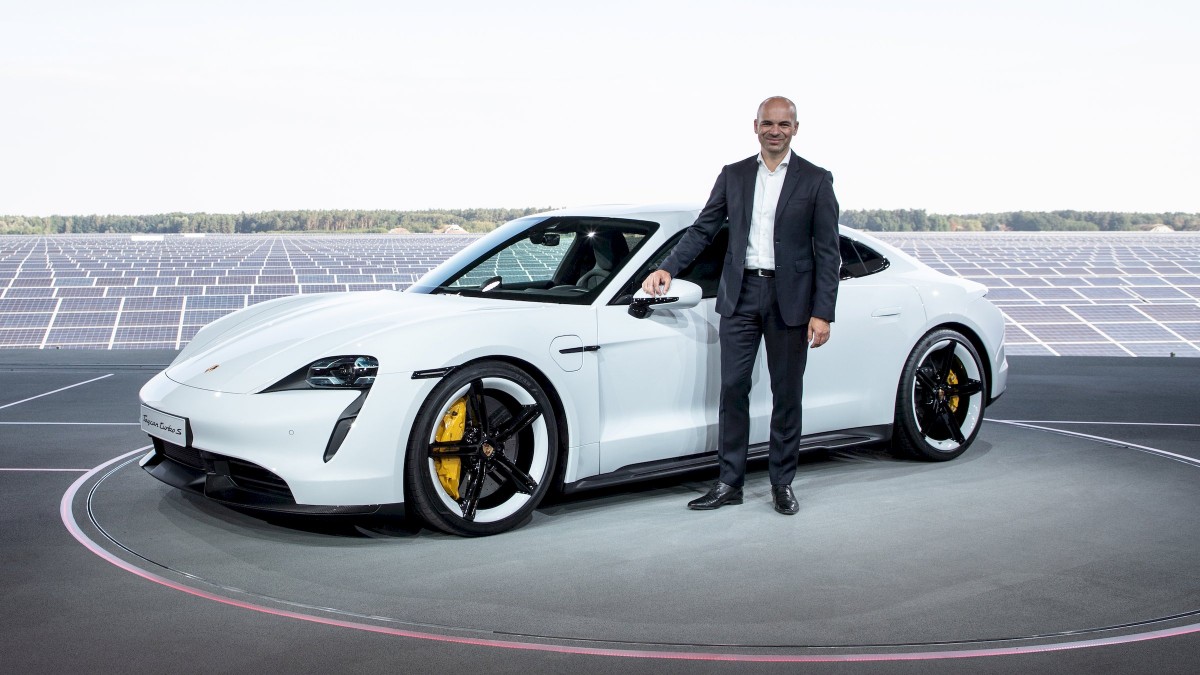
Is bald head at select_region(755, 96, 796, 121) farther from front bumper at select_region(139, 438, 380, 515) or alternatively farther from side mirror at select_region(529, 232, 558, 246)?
front bumper at select_region(139, 438, 380, 515)

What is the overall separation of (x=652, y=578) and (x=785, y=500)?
1160 millimetres

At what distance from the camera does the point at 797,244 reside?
15.4ft

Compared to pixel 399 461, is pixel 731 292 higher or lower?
higher

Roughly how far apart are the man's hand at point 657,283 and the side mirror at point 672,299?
0.03 metres

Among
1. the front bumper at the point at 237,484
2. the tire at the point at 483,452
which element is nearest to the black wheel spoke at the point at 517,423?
the tire at the point at 483,452

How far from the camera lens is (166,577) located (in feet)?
12.7

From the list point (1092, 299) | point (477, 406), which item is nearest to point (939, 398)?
point (477, 406)

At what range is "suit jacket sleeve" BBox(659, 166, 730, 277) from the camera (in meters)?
4.78

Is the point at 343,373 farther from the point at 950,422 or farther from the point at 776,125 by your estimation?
the point at 950,422

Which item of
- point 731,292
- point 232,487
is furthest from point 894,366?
point 232,487

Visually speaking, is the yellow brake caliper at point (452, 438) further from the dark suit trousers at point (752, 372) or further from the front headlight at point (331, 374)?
the dark suit trousers at point (752, 372)

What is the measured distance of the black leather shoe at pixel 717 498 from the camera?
488cm

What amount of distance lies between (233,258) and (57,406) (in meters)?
46.8

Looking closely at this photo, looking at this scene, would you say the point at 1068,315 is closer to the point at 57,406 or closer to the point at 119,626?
the point at 57,406
